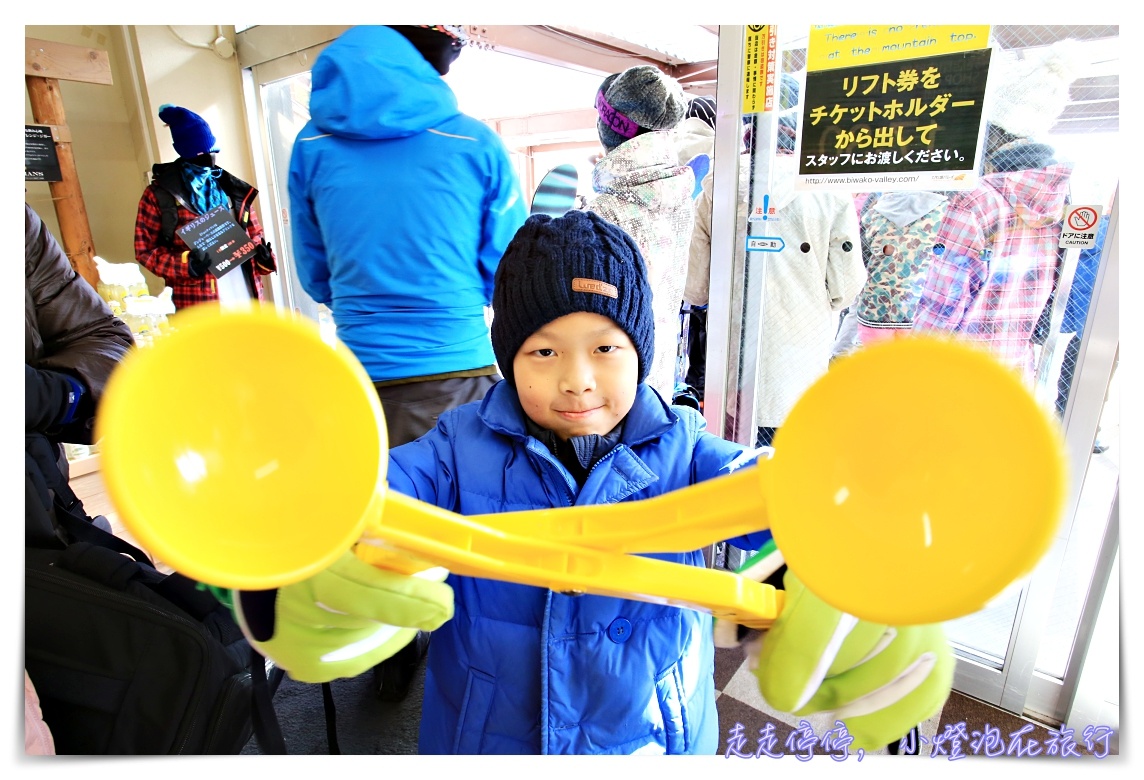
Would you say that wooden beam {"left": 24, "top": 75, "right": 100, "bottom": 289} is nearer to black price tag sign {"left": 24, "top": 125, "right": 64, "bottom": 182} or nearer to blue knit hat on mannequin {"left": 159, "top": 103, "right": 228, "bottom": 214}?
black price tag sign {"left": 24, "top": 125, "right": 64, "bottom": 182}

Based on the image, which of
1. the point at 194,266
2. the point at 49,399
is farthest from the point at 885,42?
the point at 194,266

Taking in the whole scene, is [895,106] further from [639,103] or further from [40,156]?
[40,156]

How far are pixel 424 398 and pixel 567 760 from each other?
716 millimetres

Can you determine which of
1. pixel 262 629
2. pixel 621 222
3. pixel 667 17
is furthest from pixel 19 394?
pixel 621 222

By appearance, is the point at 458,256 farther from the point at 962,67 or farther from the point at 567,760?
the point at 962,67

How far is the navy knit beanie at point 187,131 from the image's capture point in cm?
212

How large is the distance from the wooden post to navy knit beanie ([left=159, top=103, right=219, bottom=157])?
52 centimetres

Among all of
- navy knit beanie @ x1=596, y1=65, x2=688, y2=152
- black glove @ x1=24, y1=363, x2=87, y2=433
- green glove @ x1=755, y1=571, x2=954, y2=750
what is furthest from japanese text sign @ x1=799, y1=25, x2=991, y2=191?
black glove @ x1=24, y1=363, x2=87, y2=433

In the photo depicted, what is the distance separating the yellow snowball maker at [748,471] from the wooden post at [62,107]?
111 inches

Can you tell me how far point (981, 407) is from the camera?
13.4 inches

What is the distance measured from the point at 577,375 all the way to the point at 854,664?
0.37 metres

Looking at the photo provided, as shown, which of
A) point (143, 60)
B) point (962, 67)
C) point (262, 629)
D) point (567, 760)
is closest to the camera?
point (262, 629)

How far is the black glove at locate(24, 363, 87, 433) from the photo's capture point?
774 millimetres

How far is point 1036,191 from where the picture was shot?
1130 mm
